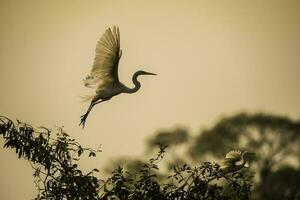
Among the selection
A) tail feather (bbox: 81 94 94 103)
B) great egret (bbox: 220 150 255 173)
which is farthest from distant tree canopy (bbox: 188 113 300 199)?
great egret (bbox: 220 150 255 173)

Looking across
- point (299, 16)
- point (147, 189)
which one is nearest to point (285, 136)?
point (299, 16)

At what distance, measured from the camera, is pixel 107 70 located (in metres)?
3.47

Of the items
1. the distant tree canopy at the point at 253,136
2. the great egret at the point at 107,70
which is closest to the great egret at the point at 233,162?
the great egret at the point at 107,70

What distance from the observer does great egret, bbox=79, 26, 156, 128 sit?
3396 mm

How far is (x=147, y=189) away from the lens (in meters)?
2.53

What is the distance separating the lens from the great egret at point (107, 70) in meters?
3.40

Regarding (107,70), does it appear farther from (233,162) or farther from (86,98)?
(233,162)

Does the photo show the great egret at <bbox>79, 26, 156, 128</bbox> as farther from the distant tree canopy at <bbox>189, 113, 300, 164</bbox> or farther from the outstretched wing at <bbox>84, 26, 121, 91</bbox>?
the distant tree canopy at <bbox>189, 113, 300, 164</bbox>

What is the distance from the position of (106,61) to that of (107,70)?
64mm

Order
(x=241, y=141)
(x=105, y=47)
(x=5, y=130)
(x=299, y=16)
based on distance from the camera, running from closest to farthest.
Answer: (x=5, y=130)
(x=105, y=47)
(x=299, y=16)
(x=241, y=141)

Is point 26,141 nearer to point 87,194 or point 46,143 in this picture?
point 46,143

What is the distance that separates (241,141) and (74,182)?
2.40m

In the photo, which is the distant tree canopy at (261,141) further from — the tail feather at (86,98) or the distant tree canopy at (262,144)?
the tail feather at (86,98)

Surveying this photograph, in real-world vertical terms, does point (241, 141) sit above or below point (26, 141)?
above
